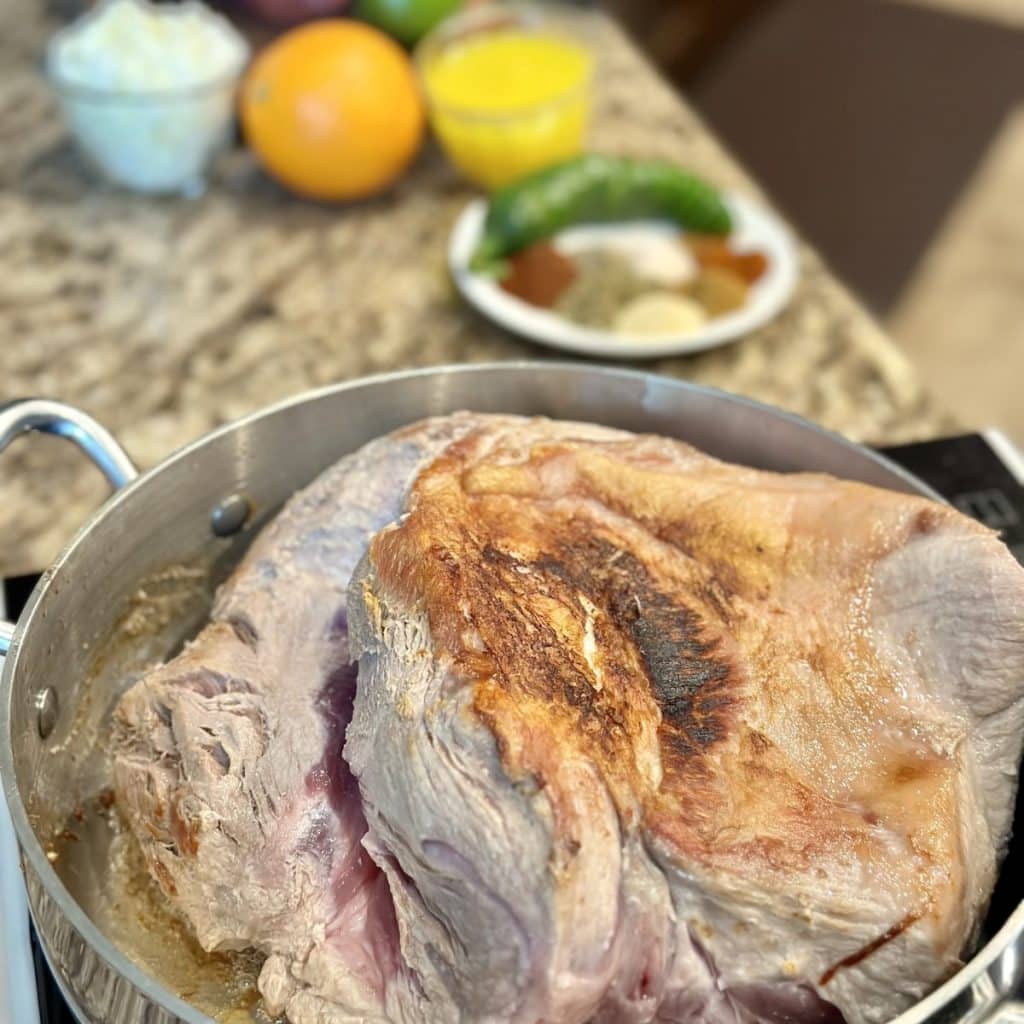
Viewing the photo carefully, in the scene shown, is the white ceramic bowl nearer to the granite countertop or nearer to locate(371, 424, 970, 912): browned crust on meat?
the granite countertop

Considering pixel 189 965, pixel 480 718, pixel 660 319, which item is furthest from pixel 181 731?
pixel 660 319

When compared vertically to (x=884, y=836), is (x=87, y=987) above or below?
below

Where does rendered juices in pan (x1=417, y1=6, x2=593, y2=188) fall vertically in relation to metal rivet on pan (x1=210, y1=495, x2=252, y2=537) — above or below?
above

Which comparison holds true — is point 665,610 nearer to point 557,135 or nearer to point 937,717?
point 937,717

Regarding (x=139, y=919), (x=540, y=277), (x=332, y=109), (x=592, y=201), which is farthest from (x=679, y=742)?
(x=332, y=109)

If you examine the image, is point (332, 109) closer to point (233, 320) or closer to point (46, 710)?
point (233, 320)

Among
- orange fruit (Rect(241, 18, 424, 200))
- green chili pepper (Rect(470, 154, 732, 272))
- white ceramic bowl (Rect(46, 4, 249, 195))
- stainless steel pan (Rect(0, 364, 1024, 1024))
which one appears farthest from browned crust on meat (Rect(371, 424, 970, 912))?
white ceramic bowl (Rect(46, 4, 249, 195))
